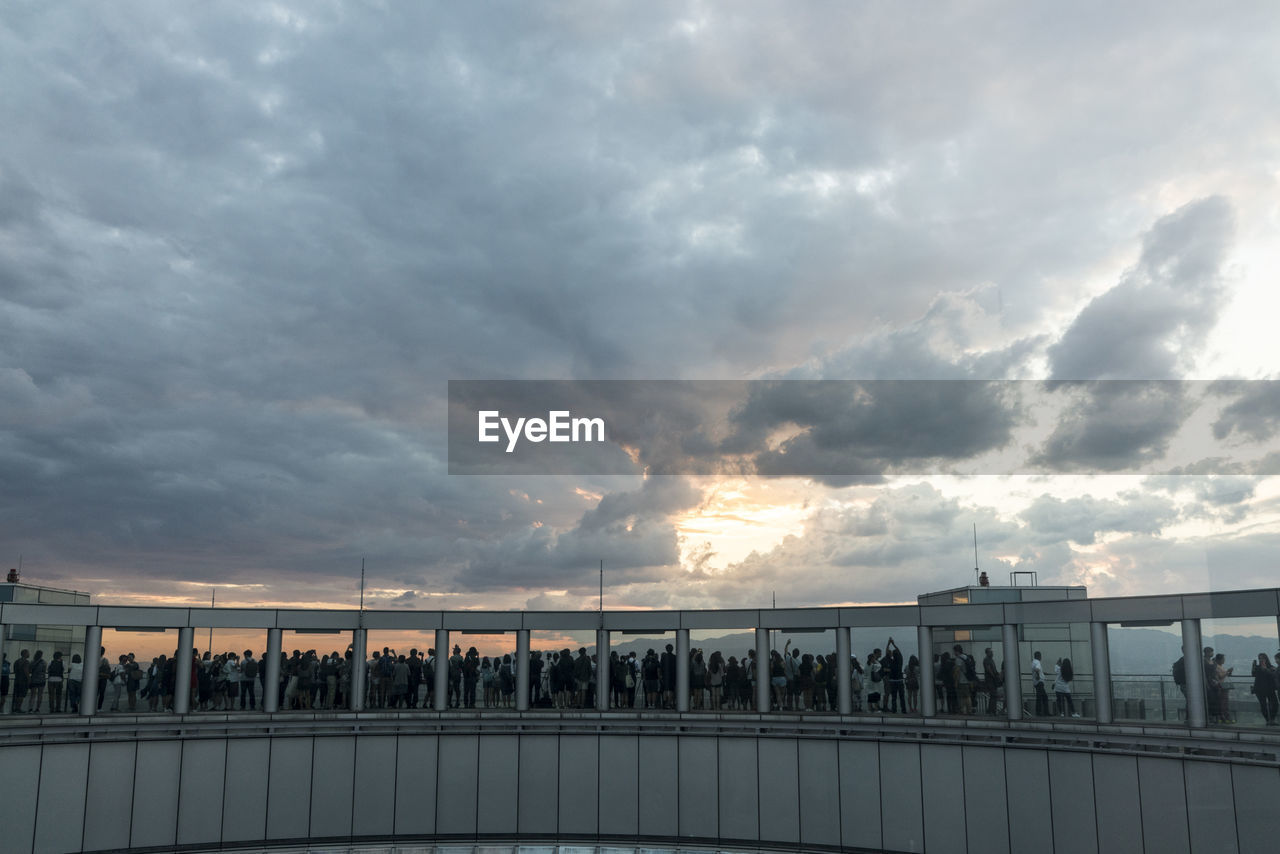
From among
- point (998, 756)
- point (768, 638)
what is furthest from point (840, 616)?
point (998, 756)

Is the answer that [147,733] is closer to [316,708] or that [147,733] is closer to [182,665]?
[182,665]

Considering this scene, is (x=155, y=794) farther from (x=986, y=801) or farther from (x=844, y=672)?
(x=986, y=801)

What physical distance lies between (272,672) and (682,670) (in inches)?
550

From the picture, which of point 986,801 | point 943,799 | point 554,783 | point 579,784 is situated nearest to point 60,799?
point 554,783

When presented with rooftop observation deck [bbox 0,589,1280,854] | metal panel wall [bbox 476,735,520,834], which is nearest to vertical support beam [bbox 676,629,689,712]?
rooftop observation deck [bbox 0,589,1280,854]

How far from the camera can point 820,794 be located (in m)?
32.9

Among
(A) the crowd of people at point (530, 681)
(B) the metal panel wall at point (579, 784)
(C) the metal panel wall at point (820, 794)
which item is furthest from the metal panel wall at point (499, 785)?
(C) the metal panel wall at point (820, 794)

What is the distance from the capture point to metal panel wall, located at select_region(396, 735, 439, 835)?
3431 centimetres

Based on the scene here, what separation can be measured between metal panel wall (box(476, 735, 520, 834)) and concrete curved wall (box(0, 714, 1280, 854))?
0.05 metres

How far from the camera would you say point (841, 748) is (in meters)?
32.9

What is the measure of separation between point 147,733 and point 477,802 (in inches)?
431

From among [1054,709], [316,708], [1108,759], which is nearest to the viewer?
[1108,759]

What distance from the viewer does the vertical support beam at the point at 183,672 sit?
33.6 metres

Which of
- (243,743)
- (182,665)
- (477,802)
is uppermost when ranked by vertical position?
(182,665)
